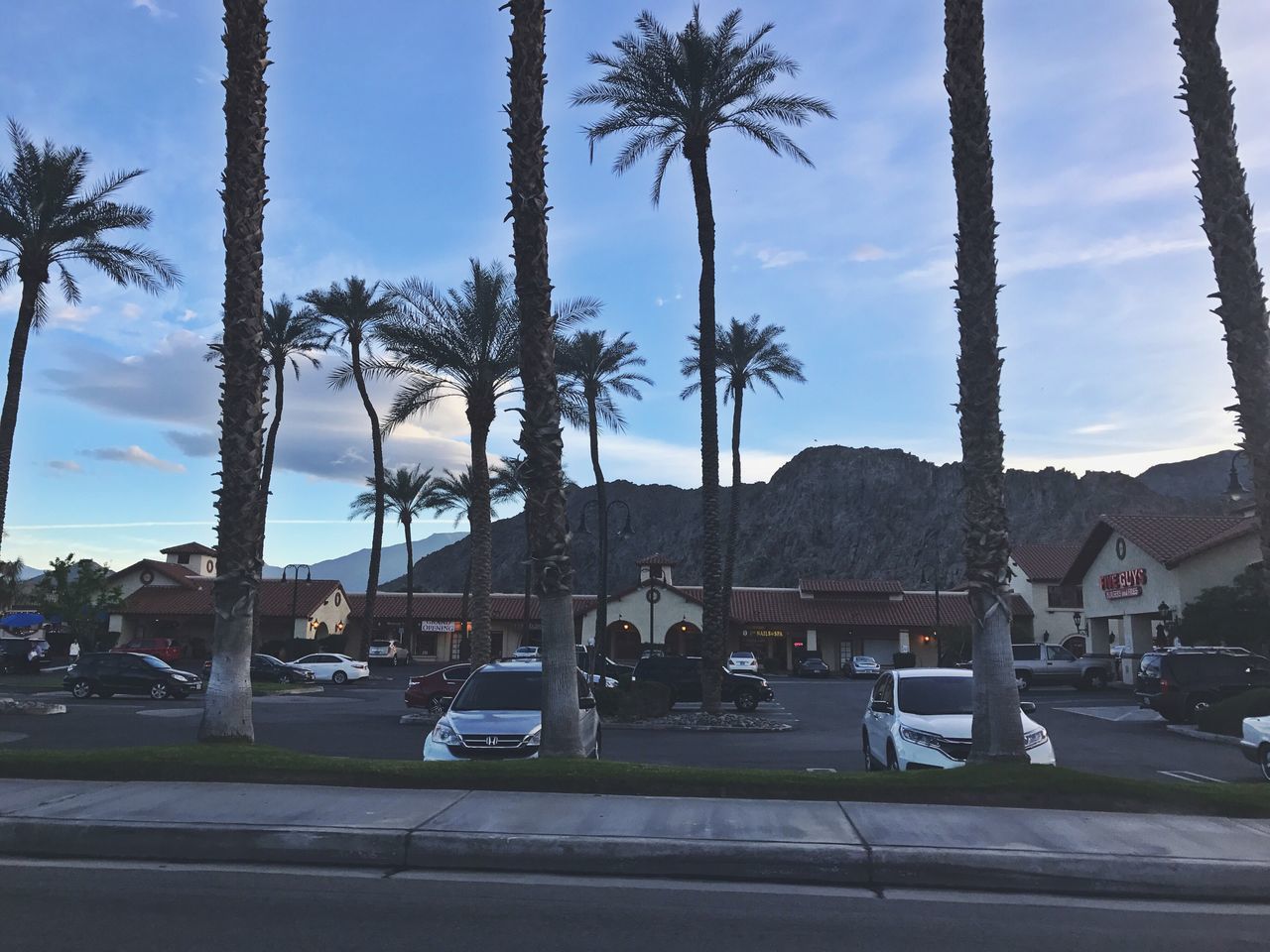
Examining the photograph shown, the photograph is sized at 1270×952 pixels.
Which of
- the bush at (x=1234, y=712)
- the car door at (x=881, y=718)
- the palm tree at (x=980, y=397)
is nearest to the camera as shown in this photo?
the palm tree at (x=980, y=397)

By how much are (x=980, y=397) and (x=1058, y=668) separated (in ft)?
114

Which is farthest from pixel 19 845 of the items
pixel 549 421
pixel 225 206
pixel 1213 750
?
pixel 1213 750

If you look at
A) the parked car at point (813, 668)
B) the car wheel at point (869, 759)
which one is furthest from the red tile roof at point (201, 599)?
the car wheel at point (869, 759)

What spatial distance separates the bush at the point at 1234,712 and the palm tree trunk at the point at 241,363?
64.8ft

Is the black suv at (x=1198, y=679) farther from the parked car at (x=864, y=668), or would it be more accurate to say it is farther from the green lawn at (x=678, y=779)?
the parked car at (x=864, y=668)

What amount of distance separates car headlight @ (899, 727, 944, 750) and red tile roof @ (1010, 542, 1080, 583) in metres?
54.2

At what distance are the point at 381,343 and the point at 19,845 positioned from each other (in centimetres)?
2219

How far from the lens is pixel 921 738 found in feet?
39.2

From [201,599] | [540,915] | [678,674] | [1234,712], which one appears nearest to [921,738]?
[540,915]

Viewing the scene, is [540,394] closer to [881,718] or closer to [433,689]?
[881,718]

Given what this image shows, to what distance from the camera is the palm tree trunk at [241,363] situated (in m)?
12.0

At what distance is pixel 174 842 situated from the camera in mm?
8000

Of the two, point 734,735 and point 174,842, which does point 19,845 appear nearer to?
point 174,842

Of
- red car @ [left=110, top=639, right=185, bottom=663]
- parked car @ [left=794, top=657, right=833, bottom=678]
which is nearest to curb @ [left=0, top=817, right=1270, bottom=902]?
red car @ [left=110, top=639, right=185, bottom=663]
